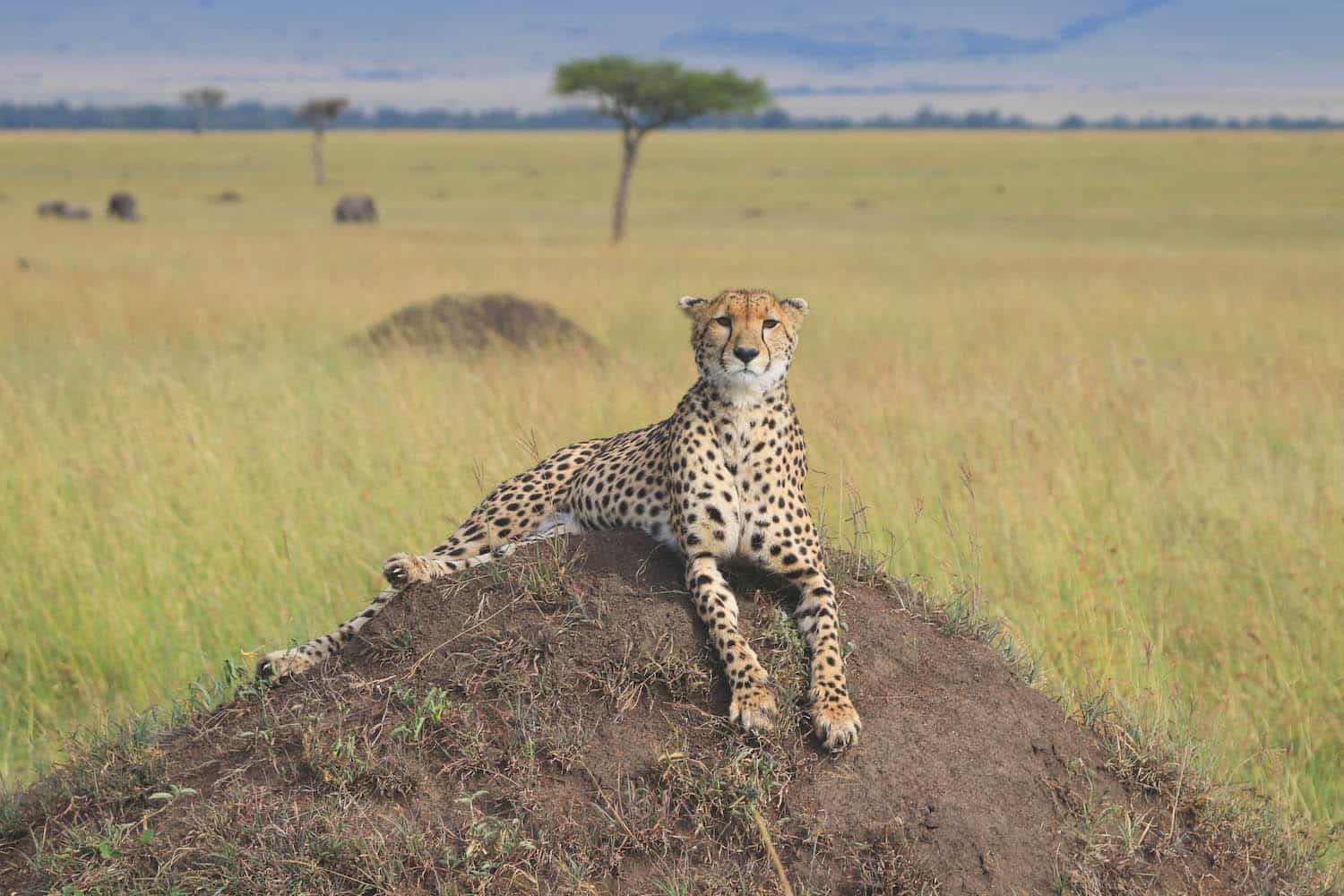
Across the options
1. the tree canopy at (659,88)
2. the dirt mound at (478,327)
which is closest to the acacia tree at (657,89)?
the tree canopy at (659,88)

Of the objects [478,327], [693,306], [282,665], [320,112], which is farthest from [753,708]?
[320,112]

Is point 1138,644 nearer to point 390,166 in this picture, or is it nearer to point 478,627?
point 478,627

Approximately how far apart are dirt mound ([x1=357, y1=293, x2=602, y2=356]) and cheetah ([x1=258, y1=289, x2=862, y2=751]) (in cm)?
854

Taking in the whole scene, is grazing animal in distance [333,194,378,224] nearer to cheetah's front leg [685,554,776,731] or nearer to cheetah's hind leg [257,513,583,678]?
cheetah's hind leg [257,513,583,678]

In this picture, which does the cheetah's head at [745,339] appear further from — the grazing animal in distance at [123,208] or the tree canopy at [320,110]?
the tree canopy at [320,110]

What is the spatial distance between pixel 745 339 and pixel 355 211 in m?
44.9

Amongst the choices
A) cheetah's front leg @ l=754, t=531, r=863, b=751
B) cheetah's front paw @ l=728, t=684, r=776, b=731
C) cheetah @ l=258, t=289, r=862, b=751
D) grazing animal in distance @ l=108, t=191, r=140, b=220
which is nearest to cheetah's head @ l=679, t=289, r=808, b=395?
cheetah @ l=258, t=289, r=862, b=751

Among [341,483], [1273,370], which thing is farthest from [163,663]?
[1273,370]

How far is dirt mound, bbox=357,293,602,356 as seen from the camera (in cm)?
A: 1279

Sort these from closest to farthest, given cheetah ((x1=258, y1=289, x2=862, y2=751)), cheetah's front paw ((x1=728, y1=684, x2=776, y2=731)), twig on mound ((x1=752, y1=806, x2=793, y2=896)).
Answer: twig on mound ((x1=752, y1=806, x2=793, y2=896)), cheetah's front paw ((x1=728, y1=684, x2=776, y2=731)), cheetah ((x1=258, y1=289, x2=862, y2=751))

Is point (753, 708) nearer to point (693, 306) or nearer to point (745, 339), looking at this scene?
point (745, 339)

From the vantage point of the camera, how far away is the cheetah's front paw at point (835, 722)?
11.2 feet

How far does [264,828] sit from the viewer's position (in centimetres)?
332

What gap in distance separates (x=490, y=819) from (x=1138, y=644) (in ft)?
10.6
